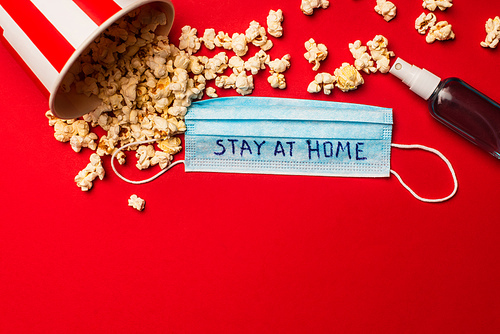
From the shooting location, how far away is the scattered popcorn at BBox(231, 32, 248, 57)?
40.3 inches

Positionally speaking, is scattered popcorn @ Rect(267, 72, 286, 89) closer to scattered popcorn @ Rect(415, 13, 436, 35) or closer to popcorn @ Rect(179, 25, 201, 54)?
popcorn @ Rect(179, 25, 201, 54)

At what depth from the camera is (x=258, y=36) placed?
1.04 metres

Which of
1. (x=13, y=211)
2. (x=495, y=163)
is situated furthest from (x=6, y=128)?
(x=495, y=163)

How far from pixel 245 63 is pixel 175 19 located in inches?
8.1

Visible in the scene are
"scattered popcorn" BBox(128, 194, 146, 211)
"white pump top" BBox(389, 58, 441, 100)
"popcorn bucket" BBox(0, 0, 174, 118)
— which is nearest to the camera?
A: "popcorn bucket" BBox(0, 0, 174, 118)

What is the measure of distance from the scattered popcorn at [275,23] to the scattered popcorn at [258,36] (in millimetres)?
18

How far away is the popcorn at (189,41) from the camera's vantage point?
1039 millimetres

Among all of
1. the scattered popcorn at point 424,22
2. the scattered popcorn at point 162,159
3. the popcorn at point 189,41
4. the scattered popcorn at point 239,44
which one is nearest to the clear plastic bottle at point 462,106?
the scattered popcorn at point 424,22

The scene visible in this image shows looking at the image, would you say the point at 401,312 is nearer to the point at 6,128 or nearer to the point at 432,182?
the point at 432,182

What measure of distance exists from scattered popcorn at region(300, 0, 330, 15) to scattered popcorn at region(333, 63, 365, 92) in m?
0.15

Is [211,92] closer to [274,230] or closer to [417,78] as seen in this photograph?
[274,230]

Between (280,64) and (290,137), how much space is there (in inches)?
6.9

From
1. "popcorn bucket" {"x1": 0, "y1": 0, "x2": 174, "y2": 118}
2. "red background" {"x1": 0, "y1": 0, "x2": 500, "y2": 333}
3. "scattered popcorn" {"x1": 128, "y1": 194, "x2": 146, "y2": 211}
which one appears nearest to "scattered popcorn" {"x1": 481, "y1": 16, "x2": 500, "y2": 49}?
"red background" {"x1": 0, "y1": 0, "x2": 500, "y2": 333}

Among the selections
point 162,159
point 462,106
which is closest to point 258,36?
point 162,159
